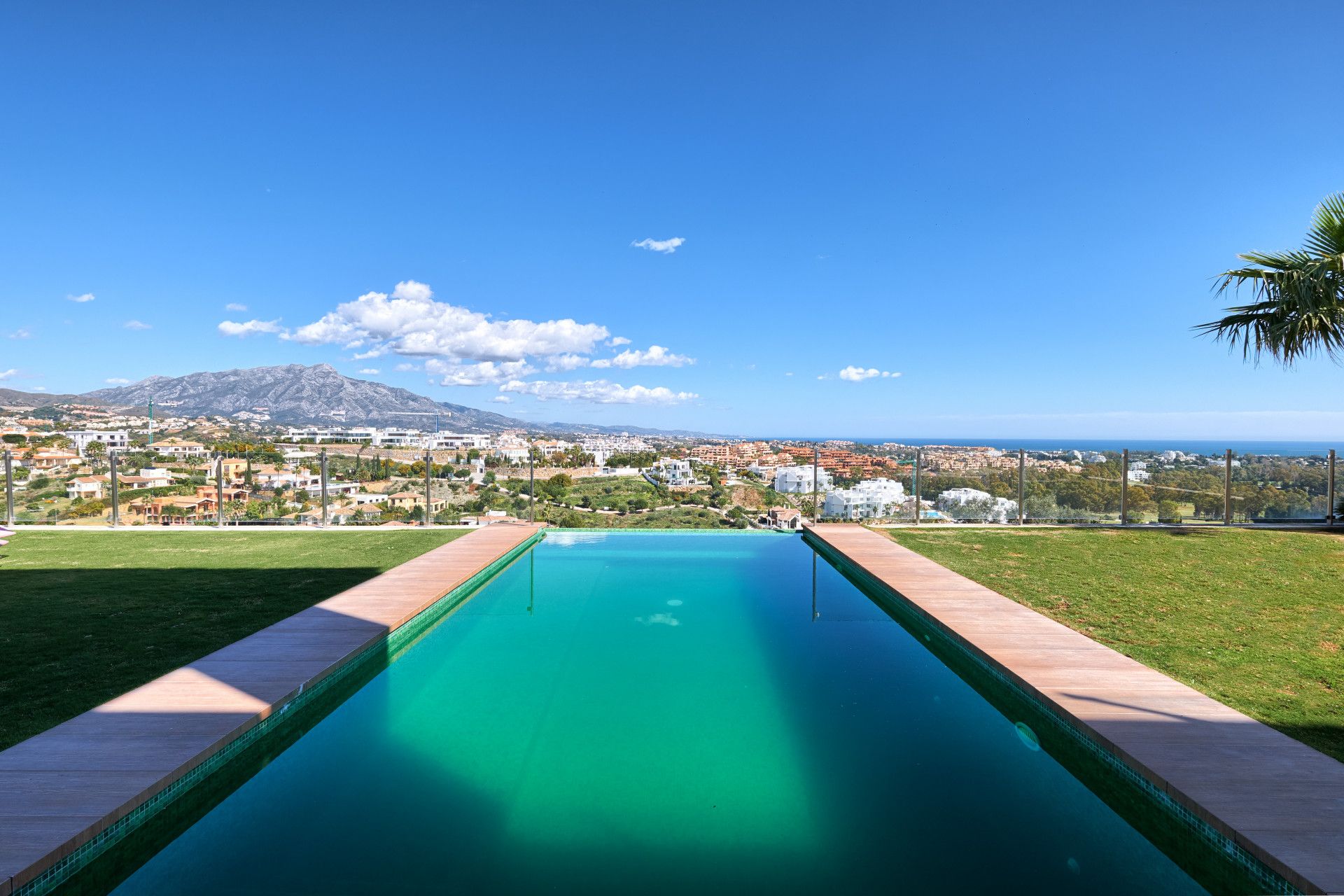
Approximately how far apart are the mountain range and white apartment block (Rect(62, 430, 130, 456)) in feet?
80.6

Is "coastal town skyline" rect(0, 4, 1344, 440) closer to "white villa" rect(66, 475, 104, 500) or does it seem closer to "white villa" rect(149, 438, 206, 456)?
"white villa" rect(149, 438, 206, 456)

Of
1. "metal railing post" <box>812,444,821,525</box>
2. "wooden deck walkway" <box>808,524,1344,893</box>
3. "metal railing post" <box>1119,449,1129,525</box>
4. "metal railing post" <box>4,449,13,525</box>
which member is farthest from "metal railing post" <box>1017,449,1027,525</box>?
"metal railing post" <box>4,449,13,525</box>

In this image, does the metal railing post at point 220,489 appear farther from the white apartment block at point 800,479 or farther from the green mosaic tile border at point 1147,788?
the green mosaic tile border at point 1147,788

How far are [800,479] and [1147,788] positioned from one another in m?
7.31

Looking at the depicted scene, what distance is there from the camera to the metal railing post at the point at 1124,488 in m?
8.54

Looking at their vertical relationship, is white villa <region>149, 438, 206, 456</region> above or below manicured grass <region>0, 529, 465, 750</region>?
above

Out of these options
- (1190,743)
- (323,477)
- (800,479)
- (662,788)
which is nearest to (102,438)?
(323,477)

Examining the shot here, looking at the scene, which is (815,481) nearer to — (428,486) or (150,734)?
(428,486)

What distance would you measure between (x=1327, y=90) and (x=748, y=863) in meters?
14.7

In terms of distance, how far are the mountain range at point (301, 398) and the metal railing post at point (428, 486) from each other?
89.2ft

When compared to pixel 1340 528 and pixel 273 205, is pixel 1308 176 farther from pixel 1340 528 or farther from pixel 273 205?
pixel 273 205

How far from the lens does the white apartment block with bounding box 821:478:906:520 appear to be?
29.9 ft

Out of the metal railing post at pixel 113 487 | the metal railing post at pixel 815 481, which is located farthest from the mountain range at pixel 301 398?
the metal railing post at pixel 815 481

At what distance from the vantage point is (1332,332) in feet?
21.4
